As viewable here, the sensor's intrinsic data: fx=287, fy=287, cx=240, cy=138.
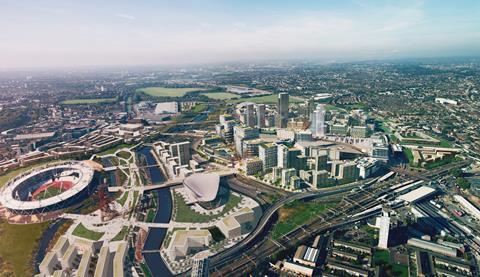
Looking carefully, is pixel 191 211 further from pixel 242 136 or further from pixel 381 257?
pixel 242 136

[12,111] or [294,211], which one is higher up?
[12,111]

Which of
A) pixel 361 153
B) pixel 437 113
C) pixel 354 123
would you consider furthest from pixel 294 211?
pixel 437 113

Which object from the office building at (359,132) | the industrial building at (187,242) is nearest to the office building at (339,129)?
the office building at (359,132)

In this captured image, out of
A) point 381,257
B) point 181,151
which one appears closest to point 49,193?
point 181,151

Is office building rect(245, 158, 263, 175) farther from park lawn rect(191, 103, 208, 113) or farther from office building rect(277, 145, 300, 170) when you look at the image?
park lawn rect(191, 103, 208, 113)

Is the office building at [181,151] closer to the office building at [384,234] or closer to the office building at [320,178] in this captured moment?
the office building at [320,178]

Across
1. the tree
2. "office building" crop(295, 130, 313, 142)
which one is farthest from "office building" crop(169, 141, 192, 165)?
the tree

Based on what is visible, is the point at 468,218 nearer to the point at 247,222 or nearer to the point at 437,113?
the point at 247,222
